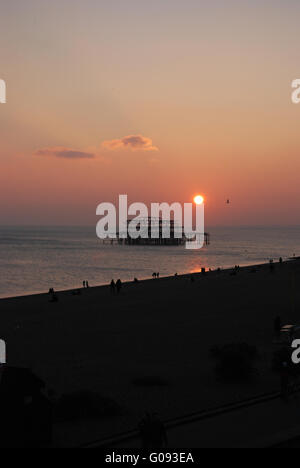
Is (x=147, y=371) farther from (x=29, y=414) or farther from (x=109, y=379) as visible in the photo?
(x=29, y=414)

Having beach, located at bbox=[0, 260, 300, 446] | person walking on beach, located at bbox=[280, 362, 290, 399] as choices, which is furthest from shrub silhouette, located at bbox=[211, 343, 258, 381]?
person walking on beach, located at bbox=[280, 362, 290, 399]

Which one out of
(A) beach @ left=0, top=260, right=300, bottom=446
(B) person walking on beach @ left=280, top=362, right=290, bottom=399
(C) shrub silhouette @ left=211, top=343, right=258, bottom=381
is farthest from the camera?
(C) shrub silhouette @ left=211, top=343, right=258, bottom=381

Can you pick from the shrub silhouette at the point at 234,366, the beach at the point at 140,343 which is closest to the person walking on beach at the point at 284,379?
the beach at the point at 140,343

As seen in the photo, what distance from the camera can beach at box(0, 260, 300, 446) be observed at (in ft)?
39.1

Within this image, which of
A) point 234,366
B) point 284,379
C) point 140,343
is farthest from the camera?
point 140,343

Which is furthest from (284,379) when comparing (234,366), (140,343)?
(140,343)

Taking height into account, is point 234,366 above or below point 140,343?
below

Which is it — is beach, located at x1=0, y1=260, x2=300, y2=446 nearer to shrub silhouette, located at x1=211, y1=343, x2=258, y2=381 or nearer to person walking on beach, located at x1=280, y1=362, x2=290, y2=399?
shrub silhouette, located at x1=211, y1=343, x2=258, y2=381

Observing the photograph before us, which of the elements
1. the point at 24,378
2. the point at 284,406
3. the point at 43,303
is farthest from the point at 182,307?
the point at 24,378

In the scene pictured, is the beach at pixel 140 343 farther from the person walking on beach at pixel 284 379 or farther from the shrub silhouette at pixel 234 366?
the person walking on beach at pixel 284 379

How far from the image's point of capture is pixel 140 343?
1858 cm

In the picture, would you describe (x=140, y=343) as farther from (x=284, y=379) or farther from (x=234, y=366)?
(x=284, y=379)

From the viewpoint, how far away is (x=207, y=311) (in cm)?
2638
